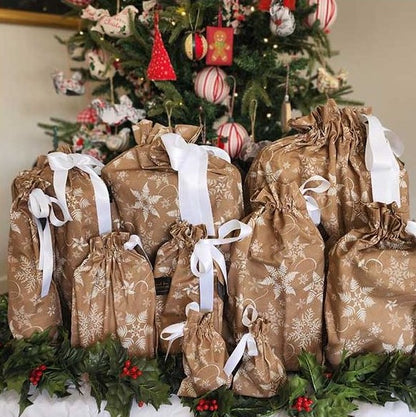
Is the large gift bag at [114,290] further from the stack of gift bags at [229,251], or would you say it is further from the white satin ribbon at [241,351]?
the white satin ribbon at [241,351]

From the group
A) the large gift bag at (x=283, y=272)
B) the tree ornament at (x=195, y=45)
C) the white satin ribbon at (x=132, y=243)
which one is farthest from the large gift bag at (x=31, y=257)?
the tree ornament at (x=195, y=45)

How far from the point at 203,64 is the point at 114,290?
2.76ft

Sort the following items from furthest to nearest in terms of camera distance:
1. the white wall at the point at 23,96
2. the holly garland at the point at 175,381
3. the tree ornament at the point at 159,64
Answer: the white wall at the point at 23,96 < the tree ornament at the point at 159,64 < the holly garland at the point at 175,381

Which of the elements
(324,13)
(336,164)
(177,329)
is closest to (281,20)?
(324,13)

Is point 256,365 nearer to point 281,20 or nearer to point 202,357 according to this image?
point 202,357

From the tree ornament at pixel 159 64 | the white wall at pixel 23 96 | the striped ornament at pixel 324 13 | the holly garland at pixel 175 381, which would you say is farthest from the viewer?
the white wall at pixel 23 96

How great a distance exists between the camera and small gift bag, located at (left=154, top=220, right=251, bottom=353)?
3.04 ft

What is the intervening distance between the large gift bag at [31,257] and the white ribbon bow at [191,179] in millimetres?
242

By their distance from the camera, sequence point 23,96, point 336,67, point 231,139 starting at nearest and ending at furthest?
point 231,139 < point 23,96 < point 336,67

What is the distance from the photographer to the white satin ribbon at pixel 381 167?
93 centimetres

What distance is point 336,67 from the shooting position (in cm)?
208

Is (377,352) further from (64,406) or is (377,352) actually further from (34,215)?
(34,215)

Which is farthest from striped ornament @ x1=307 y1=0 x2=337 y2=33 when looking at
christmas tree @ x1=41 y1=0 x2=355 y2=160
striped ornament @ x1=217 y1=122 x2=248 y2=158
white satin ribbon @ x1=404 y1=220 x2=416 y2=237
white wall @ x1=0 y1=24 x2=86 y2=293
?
white wall @ x1=0 y1=24 x2=86 y2=293

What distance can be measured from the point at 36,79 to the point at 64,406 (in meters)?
1.33
